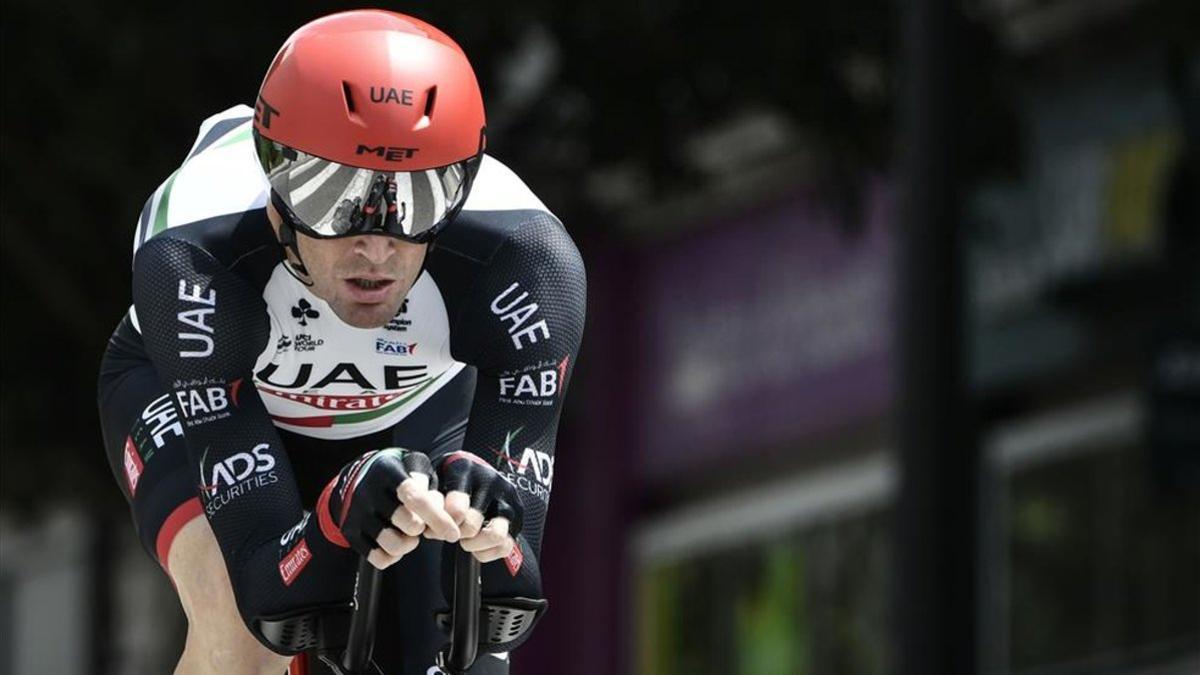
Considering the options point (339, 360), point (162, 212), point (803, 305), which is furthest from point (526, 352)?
point (803, 305)

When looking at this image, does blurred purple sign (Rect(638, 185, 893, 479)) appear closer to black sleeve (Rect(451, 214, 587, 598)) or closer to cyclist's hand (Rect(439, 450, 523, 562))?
black sleeve (Rect(451, 214, 587, 598))

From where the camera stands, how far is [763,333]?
18812mm

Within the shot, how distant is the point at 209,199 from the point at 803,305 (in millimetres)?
12682

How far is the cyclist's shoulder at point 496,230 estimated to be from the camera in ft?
18.7

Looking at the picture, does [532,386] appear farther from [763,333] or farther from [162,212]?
[763,333]

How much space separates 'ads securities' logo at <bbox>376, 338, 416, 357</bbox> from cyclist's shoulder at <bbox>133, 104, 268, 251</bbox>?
0.35 m

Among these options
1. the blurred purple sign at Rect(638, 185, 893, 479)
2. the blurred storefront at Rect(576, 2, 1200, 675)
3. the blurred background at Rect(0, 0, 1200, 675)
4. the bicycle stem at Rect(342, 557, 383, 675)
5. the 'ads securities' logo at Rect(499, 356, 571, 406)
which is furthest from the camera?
the blurred purple sign at Rect(638, 185, 893, 479)

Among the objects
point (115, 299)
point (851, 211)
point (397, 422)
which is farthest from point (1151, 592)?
point (397, 422)

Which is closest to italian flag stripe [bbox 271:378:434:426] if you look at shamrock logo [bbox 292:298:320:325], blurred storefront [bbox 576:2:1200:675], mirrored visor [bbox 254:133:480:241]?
shamrock logo [bbox 292:298:320:325]

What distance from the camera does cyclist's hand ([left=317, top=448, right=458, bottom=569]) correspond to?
16.6 ft

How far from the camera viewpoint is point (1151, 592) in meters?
15.2

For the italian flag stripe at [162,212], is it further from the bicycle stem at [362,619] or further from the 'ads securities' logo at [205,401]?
the bicycle stem at [362,619]

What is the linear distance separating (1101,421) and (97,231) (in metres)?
5.40

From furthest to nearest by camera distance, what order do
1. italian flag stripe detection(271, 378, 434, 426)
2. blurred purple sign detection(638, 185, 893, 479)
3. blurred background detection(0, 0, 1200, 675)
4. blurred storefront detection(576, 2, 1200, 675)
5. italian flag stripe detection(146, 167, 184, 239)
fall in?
blurred purple sign detection(638, 185, 893, 479) < blurred storefront detection(576, 2, 1200, 675) < blurred background detection(0, 0, 1200, 675) < italian flag stripe detection(271, 378, 434, 426) < italian flag stripe detection(146, 167, 184, 239)
